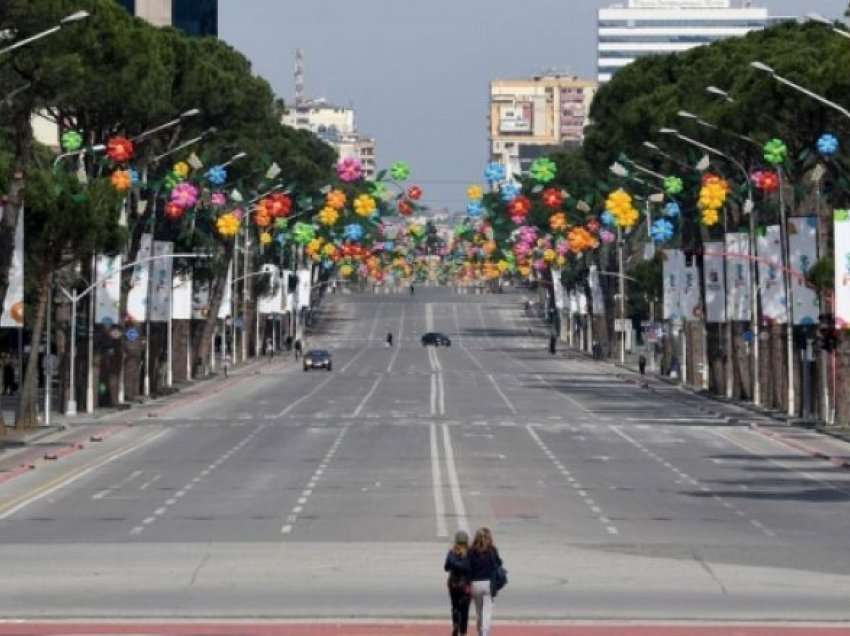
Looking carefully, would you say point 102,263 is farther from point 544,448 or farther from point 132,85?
point 544,448

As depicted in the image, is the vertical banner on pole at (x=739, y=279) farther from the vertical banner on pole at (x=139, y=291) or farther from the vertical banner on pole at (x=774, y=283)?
the vertical banner on pole at (x=139, y=291)

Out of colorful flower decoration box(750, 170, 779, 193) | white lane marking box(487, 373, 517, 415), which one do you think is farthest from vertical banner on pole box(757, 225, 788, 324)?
white lane marking box(487, 373, 517, 415)

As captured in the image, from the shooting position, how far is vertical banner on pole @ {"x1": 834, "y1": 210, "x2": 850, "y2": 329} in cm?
5925

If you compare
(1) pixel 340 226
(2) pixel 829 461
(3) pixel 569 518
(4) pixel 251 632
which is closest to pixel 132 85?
(2) pixel 829 461

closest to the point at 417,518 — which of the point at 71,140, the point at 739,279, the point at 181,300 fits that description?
the point at 71,140

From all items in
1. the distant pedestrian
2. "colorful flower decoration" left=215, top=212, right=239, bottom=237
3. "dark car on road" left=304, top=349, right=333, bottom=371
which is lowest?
the distant pedestrian

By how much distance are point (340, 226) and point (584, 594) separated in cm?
13909

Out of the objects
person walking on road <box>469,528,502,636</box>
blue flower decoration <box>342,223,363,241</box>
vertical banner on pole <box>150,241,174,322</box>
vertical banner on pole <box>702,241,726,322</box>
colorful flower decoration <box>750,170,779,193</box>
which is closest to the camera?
person walking on road <box>469,528,502,636</box>

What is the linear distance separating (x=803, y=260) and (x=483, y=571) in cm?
5534

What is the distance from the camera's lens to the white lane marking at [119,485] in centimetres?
5236

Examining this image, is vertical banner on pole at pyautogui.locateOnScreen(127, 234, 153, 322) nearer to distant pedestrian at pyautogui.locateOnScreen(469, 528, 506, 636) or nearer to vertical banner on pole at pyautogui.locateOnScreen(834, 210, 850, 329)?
vertical banner on pole at pyautogui.locateOnScreen(834, 210, 850, 329)

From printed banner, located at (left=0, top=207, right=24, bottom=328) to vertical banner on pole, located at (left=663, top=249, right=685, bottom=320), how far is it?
43.0m

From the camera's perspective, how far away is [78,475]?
2318 inches

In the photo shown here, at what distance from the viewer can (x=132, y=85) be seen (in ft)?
292
